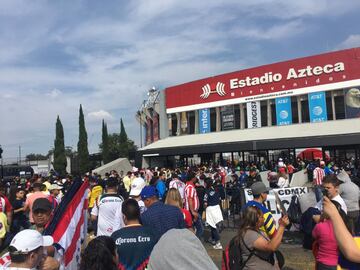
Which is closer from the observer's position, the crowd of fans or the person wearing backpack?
the crowd of fans

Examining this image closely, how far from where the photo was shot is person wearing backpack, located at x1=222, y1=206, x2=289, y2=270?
4.30 m

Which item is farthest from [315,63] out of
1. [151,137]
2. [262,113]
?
[151,137]

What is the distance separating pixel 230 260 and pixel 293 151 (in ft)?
84.2

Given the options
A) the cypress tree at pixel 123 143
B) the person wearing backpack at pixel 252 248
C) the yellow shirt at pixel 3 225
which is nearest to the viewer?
the person wearing backpack at pixel 252 248

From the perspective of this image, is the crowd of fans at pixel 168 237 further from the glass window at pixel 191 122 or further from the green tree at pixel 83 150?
the green tree at pixel 83 150

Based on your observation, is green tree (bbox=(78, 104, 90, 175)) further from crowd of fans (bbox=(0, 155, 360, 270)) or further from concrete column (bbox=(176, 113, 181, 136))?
crowd of fans (bbox=(0, 155, 360, 270))

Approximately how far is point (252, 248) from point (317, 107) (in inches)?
1057

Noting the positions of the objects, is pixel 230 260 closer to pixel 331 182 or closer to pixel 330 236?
pixel 330 236

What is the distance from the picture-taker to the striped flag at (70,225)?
4.12 m

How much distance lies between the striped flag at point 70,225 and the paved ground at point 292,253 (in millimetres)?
4855

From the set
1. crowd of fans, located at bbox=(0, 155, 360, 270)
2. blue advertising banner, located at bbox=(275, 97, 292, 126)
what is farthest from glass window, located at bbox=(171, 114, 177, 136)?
crowd of fans, located at bbox=(0, 155, 360, 270)

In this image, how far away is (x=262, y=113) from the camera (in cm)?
3269

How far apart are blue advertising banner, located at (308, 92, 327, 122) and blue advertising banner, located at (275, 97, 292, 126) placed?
1.73 m

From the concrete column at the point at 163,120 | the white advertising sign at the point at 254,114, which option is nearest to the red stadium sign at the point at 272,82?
the white advertising sign at the point at 254,114
